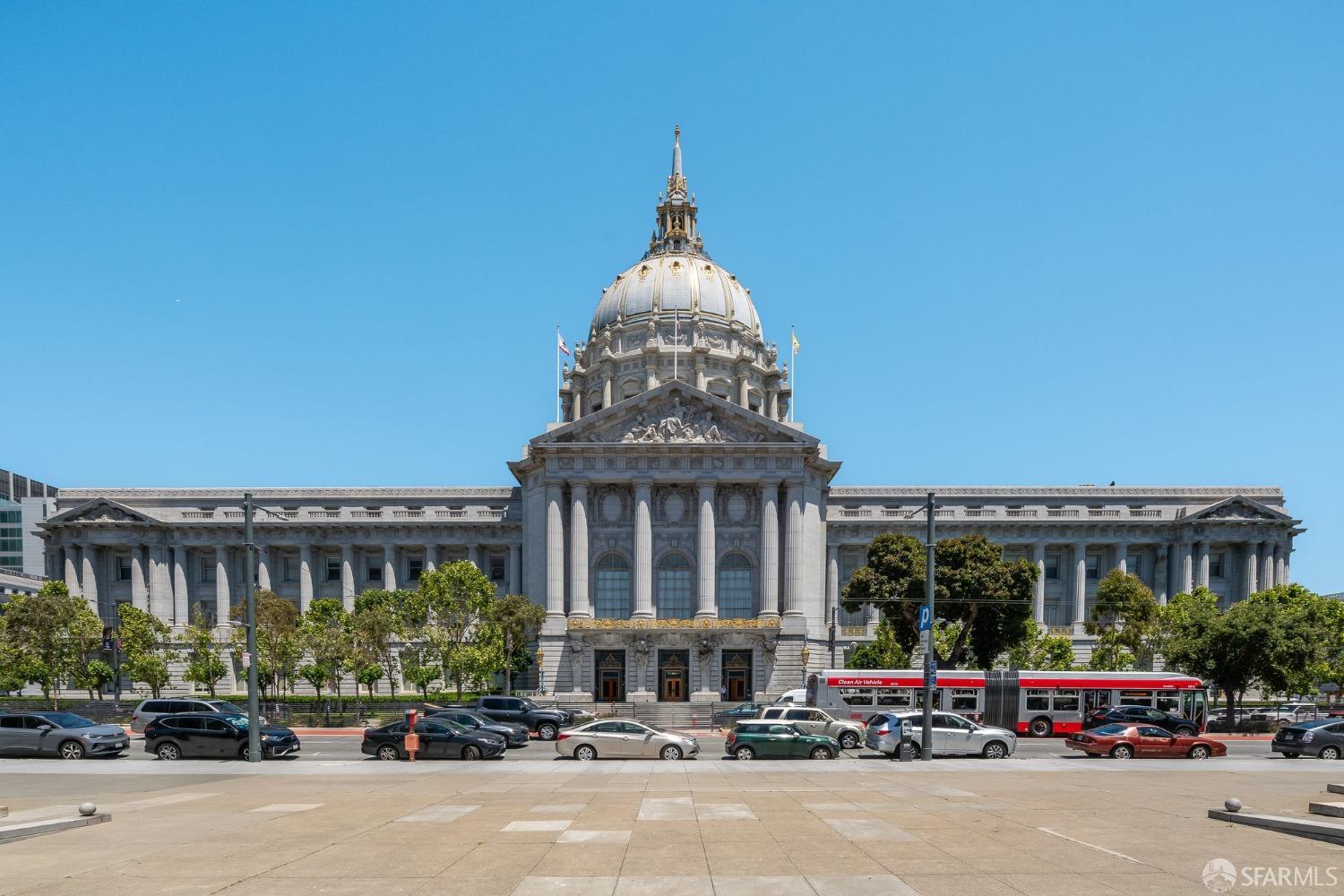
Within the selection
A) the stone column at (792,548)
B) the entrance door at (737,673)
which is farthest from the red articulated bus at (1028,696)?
the stone column at (792,548)

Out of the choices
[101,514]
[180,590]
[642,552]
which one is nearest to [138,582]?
[180,590]

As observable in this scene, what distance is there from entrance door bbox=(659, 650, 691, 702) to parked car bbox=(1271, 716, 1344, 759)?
3983 cm

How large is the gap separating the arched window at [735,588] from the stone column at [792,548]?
3013 millimetres

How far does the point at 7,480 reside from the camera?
138 meters

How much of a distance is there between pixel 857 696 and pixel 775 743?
13683mm

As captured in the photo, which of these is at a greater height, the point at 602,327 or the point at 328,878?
the point at 602,327

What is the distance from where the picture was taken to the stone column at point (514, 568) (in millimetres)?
82500

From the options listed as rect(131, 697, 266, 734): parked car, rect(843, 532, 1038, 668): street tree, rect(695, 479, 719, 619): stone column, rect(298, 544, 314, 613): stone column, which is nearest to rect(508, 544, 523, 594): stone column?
rect(298, 544, 314, 613): stone column

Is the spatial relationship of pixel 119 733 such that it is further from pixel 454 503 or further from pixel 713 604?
pixel 454 503

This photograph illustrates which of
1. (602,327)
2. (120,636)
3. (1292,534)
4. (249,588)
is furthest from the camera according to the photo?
(602,327)

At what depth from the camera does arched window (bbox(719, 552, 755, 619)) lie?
69562 millimetres

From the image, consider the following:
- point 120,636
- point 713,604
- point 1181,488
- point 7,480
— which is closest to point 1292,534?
point 1181,488

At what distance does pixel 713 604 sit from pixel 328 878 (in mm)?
56444

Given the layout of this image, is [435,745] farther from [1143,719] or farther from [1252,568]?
[1252,568]
